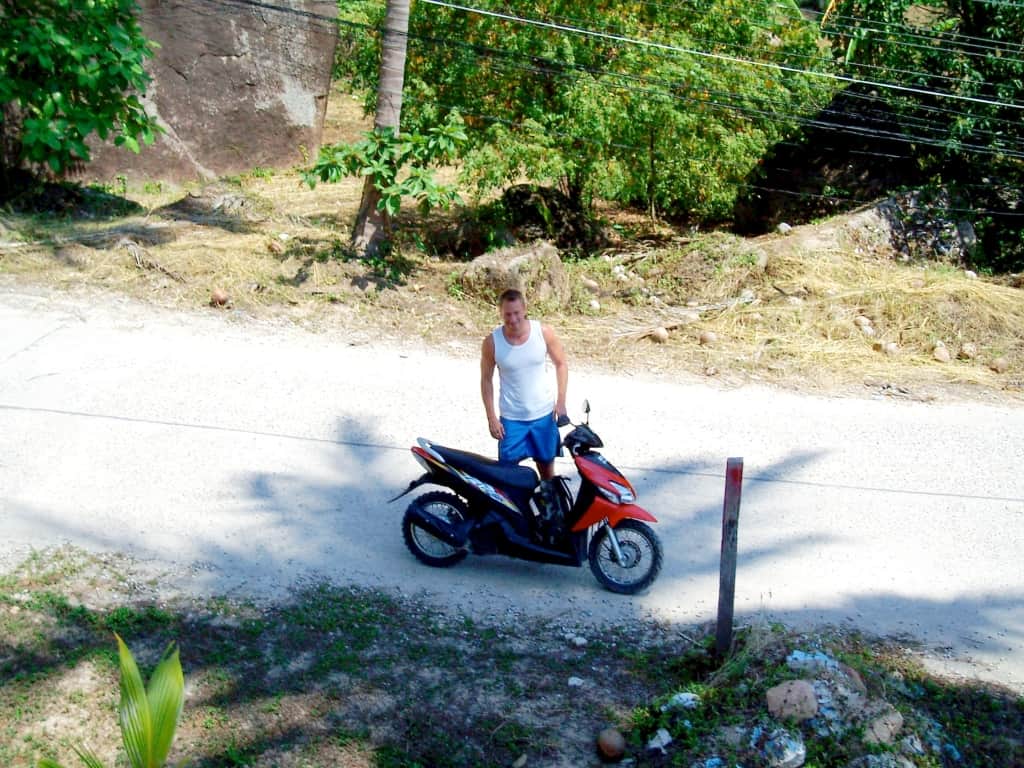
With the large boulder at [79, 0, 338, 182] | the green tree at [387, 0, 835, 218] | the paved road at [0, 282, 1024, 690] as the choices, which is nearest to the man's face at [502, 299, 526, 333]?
the paved road at [0, 282, 1024, 690]

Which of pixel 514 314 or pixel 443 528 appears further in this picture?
pixel 514 314

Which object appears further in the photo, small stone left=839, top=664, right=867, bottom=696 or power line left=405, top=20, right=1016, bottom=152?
power line left=405, top=20, right=1016, bottom=152

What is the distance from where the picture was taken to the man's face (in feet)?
19.2

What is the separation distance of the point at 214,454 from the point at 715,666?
12.3 feet

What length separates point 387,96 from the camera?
34.5ft

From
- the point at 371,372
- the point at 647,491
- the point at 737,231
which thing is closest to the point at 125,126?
the point at 371,372

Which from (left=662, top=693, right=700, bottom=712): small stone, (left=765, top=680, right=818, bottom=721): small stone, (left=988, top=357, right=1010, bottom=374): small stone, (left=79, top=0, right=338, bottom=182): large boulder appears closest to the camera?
(left=765, top=680, right=818, bottom=721): small stone

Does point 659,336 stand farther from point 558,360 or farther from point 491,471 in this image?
point 491,471

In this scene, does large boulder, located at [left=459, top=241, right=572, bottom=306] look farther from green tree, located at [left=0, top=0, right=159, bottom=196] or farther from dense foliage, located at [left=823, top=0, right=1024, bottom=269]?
dense foliage, located at [left=823, top=0, right=1024, bottom=269]

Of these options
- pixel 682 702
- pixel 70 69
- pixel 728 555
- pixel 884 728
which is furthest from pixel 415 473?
pixel 70 69

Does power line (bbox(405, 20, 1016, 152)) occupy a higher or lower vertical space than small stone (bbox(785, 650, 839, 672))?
higher

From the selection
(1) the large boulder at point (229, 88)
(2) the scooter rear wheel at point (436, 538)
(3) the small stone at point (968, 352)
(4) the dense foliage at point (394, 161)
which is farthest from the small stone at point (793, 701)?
(1) the large boulder at point (229, 88)

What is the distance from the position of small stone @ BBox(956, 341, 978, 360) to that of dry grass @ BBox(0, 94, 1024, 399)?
21mm

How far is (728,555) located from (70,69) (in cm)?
844
